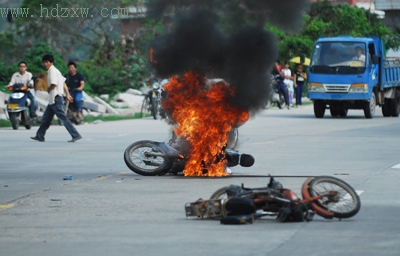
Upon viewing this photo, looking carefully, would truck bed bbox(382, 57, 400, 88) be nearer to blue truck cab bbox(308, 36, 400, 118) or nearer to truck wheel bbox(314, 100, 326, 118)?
blue truck cab bbox(308, 36, 400, 118)

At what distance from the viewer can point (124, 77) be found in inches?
1634

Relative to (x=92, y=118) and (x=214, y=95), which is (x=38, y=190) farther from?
(x=92, y=118)

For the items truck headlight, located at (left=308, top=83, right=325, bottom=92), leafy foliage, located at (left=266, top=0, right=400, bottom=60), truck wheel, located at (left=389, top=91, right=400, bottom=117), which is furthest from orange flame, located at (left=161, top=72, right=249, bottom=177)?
leafy foliage, located at (left=266, top=0, right=400, bottom=60)

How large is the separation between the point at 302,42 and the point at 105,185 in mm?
37081

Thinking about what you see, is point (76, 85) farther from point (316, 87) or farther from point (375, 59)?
point (375, 59)

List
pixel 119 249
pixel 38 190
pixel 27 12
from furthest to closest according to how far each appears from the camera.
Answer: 1. pixel 27 12
2. pixel 38 190
3. pixel 119 249

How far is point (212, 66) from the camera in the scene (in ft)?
44.2

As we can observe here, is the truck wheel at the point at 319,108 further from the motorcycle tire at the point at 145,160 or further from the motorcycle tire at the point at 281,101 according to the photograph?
the motorcycle tire at the point at 145,160

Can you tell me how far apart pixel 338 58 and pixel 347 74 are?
0.62 meters

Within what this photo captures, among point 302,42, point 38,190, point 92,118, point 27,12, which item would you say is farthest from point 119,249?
point 27,12

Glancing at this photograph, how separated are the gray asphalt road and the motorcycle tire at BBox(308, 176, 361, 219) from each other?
10cm

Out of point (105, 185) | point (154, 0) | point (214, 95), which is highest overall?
point (154, 0)

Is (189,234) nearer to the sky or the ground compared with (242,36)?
nearer to the ground

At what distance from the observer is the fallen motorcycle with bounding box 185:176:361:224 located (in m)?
8.65
